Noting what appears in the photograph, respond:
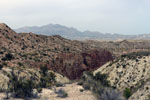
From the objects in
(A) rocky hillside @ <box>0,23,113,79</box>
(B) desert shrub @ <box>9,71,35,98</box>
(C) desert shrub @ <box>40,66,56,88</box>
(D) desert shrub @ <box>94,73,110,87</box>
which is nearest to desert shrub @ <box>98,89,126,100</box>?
(D) desert shrub @ <box>94,73,110,87</box>

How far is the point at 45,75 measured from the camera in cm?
4181

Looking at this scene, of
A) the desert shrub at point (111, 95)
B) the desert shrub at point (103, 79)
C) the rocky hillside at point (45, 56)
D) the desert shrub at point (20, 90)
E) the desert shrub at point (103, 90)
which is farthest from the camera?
the rocky hillside at point (45, 56)

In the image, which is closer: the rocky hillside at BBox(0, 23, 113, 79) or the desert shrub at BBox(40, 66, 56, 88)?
the desert shrub at BBox(40, 66, 56, 88)

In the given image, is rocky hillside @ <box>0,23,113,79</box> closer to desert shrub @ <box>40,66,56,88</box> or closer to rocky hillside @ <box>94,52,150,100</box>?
desert shrub @ <box>40,66,56,88</box>

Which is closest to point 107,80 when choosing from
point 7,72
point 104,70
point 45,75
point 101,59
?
point 104,70

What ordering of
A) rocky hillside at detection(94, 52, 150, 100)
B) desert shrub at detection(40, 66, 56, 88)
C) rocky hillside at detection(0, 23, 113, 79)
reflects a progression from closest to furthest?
1. rocky hillside at detection(94, 52, 150, 100)
2. desert shrub at detection(40, 66, 56, 88)
3. rocky hillside at detection(0, 23, 113, 79)

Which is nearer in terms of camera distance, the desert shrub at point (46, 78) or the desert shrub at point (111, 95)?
the desert shrub at point (111, 95)

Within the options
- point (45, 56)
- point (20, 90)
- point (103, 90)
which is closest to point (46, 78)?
point (20, 90)

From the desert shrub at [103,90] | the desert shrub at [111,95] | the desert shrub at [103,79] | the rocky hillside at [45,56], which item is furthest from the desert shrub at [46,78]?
the desert shrub at [111,95]

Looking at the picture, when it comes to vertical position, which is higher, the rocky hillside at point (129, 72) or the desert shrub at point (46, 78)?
the rocky hillside at point (129, 72)

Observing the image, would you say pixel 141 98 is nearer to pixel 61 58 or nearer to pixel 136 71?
pixel 136 71

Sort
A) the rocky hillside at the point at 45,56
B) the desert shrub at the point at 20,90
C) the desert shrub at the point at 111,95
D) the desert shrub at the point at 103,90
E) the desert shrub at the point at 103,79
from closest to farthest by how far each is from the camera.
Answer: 1. the desert shrub at the point at 111,95
2. the desert shrub at the point at 103,90
3. the desert shrub at the point at 20,90
4. the desert shrub at the point at 103,79
5. the rocky hillside at the point at 45,56

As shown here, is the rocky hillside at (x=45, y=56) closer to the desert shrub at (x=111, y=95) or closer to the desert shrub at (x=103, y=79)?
the desert shrub at (x=103, y=79)

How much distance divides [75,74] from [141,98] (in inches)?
1484
